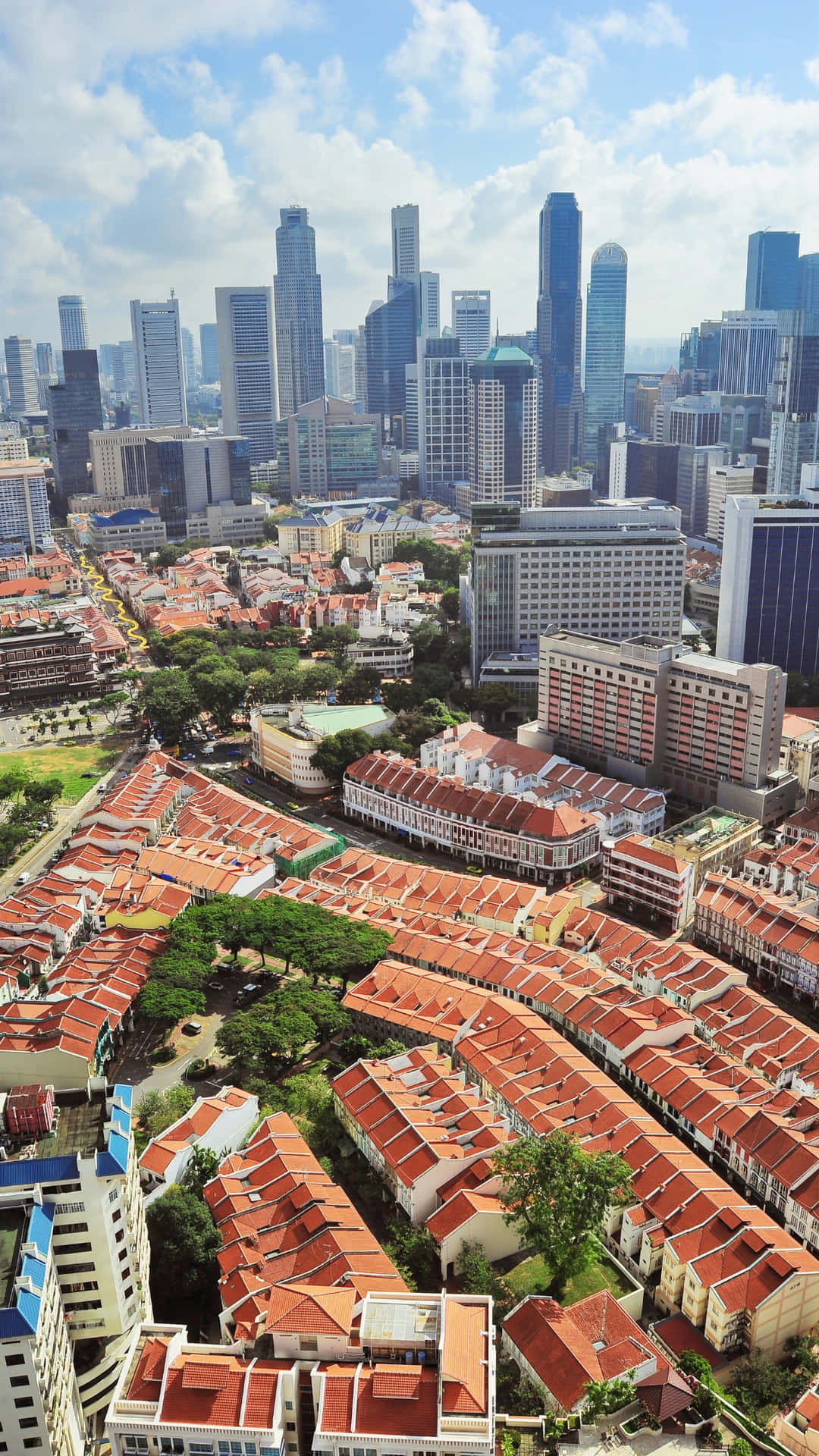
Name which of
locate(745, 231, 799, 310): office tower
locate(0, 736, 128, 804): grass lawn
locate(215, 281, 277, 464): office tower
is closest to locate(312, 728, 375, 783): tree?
locate(0, 736, 128, 804): grass lawn

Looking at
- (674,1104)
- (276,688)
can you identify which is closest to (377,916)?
(674,1104)

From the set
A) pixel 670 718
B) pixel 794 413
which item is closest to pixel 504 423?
pixel 794 413

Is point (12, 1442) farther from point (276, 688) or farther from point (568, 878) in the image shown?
point (276, 688)

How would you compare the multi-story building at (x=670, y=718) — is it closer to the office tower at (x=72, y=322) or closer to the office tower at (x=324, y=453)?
the office tower at (x=324, y=453)

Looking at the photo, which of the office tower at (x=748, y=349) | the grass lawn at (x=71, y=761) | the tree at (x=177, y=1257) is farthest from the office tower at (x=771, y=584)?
the office tower at (x=748, y=349)

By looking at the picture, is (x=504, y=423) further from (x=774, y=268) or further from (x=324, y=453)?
(x=774, y=268)
